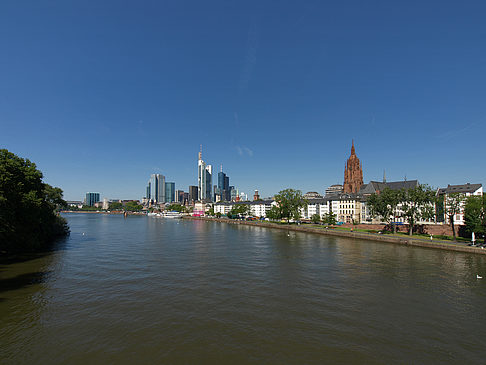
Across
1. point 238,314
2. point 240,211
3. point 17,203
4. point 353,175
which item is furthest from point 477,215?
point 240,211

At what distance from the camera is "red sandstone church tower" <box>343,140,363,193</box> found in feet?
563

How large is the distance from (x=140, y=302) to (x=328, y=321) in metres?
16.5

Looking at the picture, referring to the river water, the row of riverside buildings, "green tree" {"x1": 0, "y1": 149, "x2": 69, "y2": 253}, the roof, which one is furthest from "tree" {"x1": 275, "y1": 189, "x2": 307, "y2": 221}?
"green tree" {"x1": 0, "y1": 149, "x2": 69, "y2": 253}

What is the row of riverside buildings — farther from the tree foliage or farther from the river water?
the river water

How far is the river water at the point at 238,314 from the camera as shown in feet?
48.1

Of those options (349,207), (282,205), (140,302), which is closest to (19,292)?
(140,302)

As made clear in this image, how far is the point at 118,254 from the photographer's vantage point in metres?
46.1

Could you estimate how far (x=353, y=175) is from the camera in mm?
175000

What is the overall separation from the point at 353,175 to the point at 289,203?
82.1 meters

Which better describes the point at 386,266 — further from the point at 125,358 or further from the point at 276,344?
the point at 125,358

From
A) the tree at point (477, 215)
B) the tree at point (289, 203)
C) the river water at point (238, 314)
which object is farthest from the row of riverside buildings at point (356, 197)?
the river water at point (238, 314)

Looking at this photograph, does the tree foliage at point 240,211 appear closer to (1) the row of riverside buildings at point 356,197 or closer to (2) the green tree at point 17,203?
(1) the row of riverside buildings at point 356,197

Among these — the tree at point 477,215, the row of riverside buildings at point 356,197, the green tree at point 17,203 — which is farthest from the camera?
the row of riverside buildings at point 356,197

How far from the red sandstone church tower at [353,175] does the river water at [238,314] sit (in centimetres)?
14252
